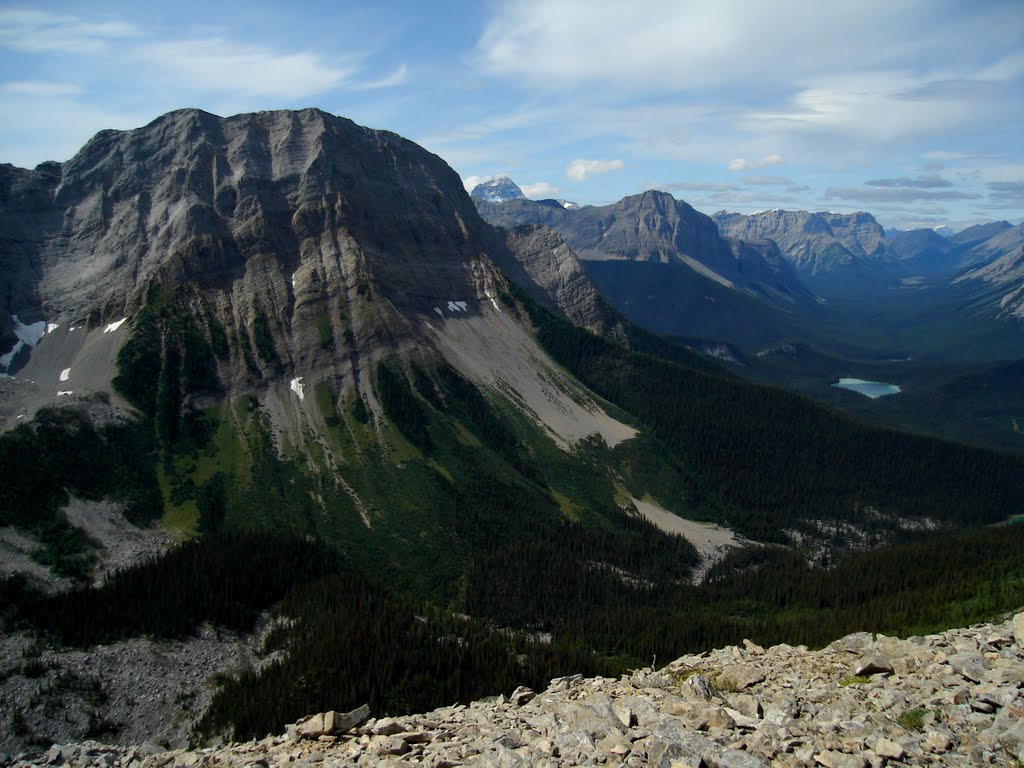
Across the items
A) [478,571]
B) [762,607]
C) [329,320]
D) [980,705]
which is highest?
[329,320]

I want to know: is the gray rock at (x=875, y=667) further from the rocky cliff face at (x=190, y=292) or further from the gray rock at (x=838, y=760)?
the rocky cliff face at (x=190, y=292)

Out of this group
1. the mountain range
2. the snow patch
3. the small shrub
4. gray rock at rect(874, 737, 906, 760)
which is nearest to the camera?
gray rock at rect(874, 737, 906, 760)

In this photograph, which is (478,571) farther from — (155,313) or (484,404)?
(155,313)

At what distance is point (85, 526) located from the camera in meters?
119

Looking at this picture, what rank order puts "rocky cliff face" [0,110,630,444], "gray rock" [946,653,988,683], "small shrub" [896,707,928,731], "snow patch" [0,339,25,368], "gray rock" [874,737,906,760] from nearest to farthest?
"gray rock" [874,737,906,760]
"small shrub" [896,707,928,731]
"gray rock" [946,653,988,683]
"snow patch" [0,339,25,368]
"rocky cliff face" [0,110,630,444]

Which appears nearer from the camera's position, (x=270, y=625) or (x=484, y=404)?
(x=270, y=625)

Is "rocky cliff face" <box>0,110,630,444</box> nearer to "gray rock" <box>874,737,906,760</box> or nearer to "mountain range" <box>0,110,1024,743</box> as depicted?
"mountain range" <box>0,110,1024,743</box>

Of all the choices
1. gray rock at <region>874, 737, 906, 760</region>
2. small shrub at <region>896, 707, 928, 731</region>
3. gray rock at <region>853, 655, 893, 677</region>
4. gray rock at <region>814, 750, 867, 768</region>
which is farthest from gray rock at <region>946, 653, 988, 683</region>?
gray rock at <region>814, 750, 867, 768</region>

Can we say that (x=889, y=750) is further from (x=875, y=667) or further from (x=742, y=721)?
(x=875, y=667)

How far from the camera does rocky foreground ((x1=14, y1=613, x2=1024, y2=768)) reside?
101ft

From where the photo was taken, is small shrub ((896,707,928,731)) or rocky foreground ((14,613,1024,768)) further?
small shrub ((896,707,928,731))

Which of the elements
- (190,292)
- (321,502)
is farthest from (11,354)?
(321,502)

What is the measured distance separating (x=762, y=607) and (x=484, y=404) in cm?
8816

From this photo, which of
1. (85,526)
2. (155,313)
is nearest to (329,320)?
(155,313)
